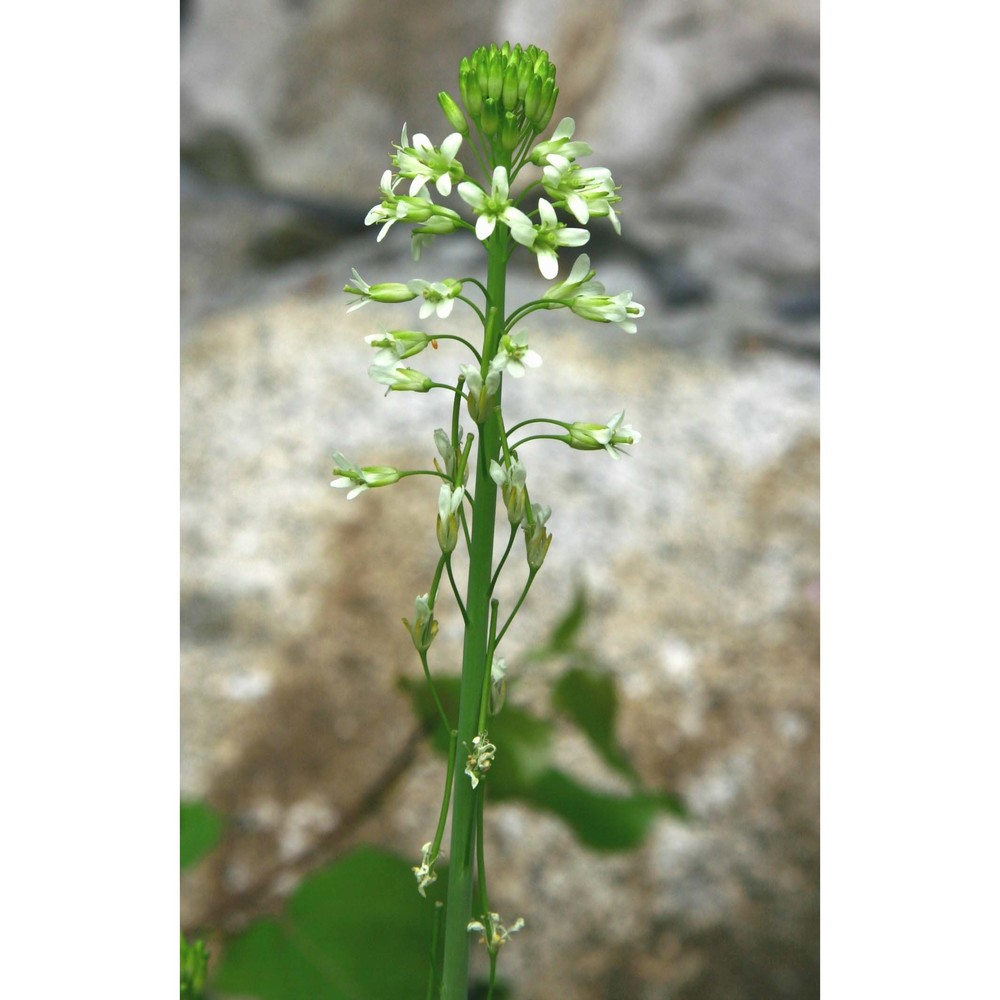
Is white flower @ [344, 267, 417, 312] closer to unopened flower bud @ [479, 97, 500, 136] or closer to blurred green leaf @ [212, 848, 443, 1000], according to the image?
unopened flower bud @ [479, 97, 500, 136]

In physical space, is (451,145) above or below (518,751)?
above

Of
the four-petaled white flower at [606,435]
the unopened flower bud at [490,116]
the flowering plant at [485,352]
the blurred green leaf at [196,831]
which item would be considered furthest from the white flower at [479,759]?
the blurred green leaf at [196,831]

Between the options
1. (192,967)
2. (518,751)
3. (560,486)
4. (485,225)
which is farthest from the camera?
(560,486)

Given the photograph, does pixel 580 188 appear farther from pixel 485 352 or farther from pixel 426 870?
pixel 426 870

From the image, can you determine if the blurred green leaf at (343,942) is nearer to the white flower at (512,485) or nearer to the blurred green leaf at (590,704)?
the blurred green leaf at (590,704)

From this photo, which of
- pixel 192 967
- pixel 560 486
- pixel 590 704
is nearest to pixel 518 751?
pixel 590 704

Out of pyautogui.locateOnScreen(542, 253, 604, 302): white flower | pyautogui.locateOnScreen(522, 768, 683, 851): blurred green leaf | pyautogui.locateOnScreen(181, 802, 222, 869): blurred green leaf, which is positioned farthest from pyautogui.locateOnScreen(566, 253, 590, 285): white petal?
pyautogui.locateOnScreen(181, 802, 222, 869): blurred green leaf

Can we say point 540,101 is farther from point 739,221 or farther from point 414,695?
point 739,221
